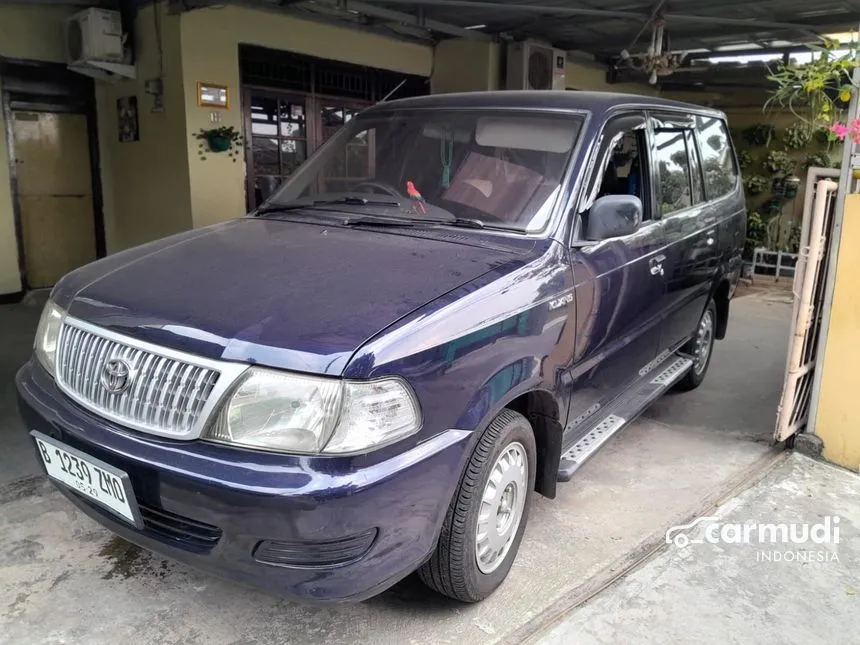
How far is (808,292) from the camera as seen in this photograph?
3682 mm

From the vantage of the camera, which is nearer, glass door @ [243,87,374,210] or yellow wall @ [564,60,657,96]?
glass door @ [243,87,374,210]

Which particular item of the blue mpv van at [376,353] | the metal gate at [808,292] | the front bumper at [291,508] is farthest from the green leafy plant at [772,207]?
the front bumper at [291,508]

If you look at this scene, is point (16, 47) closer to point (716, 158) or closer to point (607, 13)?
point (607, 13)

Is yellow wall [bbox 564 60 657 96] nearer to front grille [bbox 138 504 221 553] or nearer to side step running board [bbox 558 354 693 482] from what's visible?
side step running board [bbox 558 354 693 482]

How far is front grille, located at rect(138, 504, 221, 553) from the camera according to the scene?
1937 millimetres

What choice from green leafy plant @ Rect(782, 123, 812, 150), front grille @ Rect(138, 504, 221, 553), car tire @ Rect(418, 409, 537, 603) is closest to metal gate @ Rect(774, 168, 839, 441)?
car tire @ Rect(418, 409, 537, 603)

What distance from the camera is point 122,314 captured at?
7.06 ft

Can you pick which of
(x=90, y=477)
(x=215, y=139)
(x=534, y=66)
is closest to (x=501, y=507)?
(x=90, y=477)

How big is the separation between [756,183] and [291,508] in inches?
475

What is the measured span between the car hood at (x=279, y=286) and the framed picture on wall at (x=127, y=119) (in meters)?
5.14

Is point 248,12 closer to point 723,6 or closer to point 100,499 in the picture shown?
point 723,6

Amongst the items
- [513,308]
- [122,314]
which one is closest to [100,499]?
[122,314]

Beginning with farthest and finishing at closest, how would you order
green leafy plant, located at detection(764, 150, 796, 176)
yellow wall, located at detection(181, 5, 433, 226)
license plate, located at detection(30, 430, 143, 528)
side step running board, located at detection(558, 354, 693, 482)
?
green leafy plant, located at detection(764, 150, 796, 176)
yellow wall, located at detection(181, 5, 433, 226)
side step running board, located at detection(558, 354, 693, 482)
license plate, located at detection(30, 430, 143, 528)

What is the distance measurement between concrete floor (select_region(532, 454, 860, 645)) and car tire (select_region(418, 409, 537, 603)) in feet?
1.00
